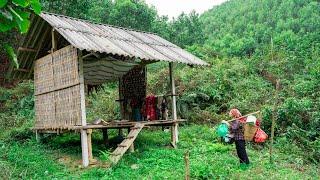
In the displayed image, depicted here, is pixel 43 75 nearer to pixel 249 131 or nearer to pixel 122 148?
pixel 122 148

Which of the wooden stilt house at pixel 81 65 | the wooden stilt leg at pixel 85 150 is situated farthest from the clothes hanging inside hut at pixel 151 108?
the wooden stilt leg at pixel 85 150

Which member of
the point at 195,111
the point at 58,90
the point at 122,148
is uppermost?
the point at 58,90

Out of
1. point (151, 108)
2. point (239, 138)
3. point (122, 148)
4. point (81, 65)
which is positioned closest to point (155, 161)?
point (122, 148)

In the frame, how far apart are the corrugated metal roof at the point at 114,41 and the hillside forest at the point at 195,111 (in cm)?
231

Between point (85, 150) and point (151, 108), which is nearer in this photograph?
point (85, 150)

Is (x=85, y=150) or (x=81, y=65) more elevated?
(x=81, y=65)

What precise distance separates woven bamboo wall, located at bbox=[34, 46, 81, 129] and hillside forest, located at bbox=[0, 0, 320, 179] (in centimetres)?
89

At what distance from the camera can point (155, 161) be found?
898 centimetres

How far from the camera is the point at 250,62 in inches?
703

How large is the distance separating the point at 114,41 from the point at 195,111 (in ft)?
17.7

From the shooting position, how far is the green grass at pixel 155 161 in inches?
302

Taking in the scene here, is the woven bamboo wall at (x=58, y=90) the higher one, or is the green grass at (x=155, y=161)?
the woven bamboo wall at (x=58, y=90)

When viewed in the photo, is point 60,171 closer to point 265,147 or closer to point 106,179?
point 106,179

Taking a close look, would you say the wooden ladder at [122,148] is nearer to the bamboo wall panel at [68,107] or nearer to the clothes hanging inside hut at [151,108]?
the bamboo wall panel at [68,107]
